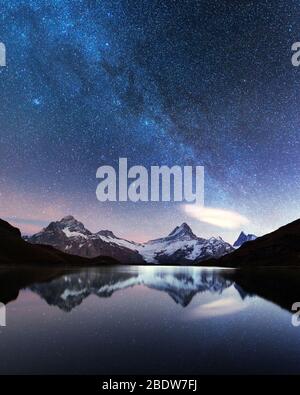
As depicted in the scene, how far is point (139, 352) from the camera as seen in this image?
1992 cm

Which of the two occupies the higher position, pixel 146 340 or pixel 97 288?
pixel 146 340

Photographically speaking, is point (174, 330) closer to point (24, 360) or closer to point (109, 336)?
point (109, 336)

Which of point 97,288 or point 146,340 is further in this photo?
point 97,288

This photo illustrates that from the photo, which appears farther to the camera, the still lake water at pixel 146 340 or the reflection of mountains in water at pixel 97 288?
the reflection of mountains in water at pixel 97 288

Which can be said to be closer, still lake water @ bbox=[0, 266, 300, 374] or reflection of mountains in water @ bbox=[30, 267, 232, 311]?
still lake water @ bbox=[0, 266, 300, 374]

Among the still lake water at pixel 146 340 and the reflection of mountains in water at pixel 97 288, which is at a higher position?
the still lake water at pixel 146 340

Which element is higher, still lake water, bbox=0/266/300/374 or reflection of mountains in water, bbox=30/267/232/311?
still lake water, bbox=0/266/300/374

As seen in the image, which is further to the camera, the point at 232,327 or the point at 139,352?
the point at 232,327

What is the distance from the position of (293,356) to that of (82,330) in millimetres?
13961

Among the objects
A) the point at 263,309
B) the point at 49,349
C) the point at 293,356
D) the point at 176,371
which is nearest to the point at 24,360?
the point at 49,349
